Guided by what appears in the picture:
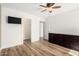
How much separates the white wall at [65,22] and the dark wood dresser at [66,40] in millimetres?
243

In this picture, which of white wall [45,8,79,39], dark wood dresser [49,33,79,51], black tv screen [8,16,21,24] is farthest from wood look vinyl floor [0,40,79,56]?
black tv screen [8,16,21,24]

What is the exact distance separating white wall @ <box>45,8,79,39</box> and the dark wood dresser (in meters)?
0.24

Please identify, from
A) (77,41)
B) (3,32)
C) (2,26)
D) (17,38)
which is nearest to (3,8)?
(2,26)

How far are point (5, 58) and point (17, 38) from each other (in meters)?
3.47

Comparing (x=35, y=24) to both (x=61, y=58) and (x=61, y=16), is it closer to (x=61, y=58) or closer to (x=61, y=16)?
(x=61, y=16)

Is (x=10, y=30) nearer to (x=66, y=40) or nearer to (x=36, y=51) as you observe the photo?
(x=36, y=51)

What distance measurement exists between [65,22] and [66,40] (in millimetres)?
997

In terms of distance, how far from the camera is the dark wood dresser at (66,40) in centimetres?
369

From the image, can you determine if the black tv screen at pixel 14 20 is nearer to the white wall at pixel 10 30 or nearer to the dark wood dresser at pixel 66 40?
the white wall at pixel 10 30

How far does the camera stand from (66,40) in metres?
4.04

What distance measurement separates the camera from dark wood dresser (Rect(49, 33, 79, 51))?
3693 mm

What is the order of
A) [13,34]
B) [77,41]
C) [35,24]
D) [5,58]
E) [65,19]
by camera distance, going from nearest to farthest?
[5,58]
[77,41]
[13,34]
[65,19]
[35,24]

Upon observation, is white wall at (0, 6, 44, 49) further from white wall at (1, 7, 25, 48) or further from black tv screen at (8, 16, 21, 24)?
black tv screen at (8, 16, 21, 24)

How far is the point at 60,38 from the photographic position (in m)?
4.34
